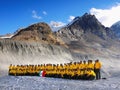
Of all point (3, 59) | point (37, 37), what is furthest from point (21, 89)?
point (37, 37)

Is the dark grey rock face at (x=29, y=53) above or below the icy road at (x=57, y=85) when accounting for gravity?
above

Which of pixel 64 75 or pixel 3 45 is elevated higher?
pixel 3 45

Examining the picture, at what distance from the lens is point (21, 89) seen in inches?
836

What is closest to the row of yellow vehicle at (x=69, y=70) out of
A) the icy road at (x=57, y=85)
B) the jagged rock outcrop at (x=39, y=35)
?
the icy road at (x=57, y=85)

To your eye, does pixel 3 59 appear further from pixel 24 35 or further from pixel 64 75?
pixel 64 75

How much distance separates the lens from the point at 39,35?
17400 cm

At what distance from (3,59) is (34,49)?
25.1 m

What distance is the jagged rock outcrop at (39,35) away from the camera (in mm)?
162625

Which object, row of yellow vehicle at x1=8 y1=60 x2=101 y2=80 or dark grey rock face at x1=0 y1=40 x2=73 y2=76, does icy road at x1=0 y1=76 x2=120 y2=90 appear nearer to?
row of yellow vehicle at x1=8 y1=60 x2=101 y2=80

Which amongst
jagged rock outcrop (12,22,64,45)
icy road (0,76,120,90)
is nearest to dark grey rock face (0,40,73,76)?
jagged rock outcrop (12,22,64,45)

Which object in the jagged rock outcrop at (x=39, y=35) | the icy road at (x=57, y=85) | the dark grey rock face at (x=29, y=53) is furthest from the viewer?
the jagged rock outcrop at (x=39, y=35)

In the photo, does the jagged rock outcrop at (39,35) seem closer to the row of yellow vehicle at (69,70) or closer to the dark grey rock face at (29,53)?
the dark grey rock face at (29,53)

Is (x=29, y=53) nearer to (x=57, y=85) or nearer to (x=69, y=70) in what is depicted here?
(x=69, y=70)

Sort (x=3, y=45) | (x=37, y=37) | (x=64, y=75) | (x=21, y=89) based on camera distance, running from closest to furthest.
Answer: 1. (x=21, y=89)
2. (x=64, y=75)
3. (x=3, y=45)
4. (x=37, y=37)
